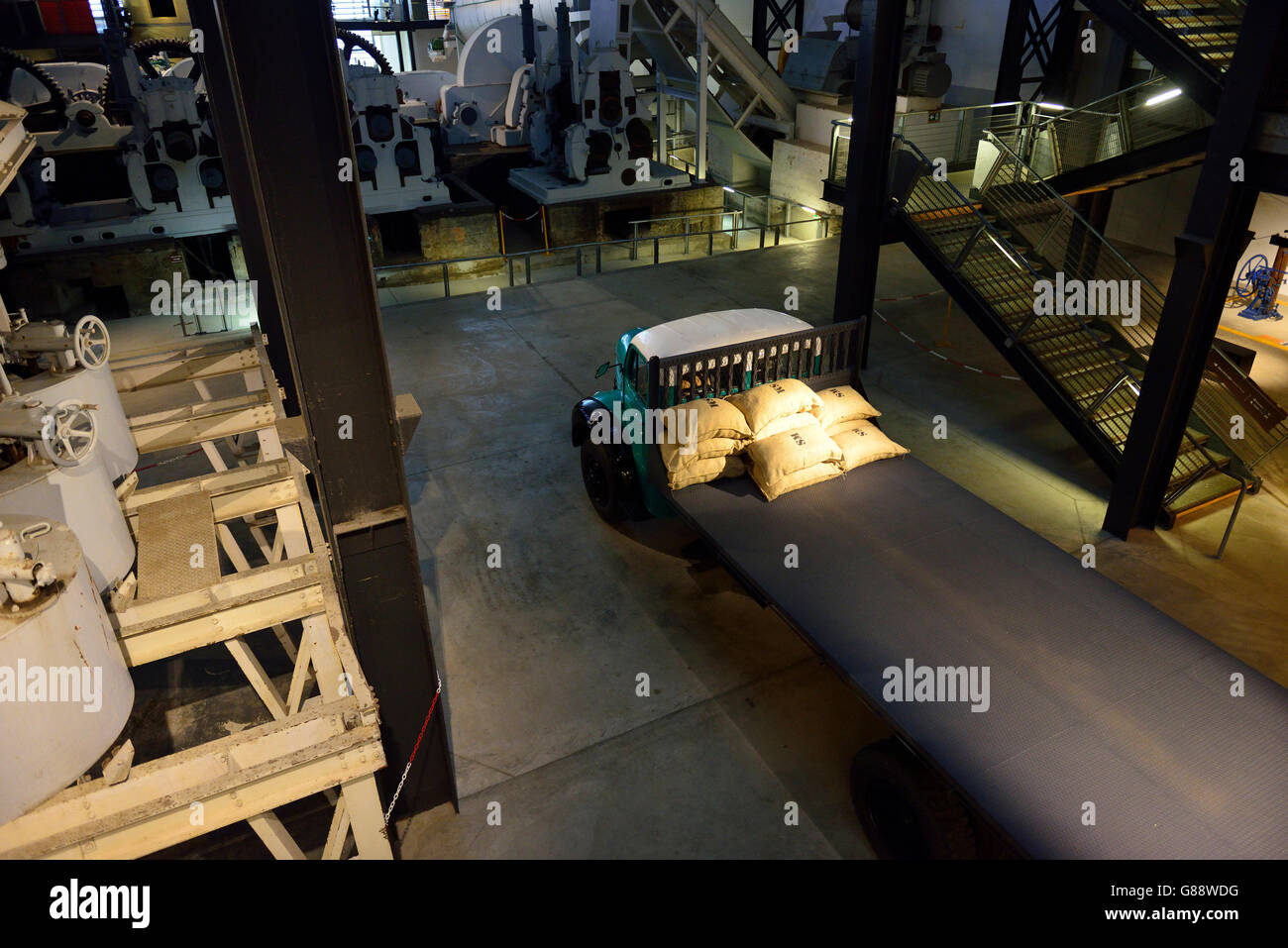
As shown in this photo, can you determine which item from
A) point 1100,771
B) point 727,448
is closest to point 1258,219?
point 727,448

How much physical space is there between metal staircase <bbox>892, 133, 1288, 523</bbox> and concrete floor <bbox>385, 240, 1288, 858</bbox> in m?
0.56

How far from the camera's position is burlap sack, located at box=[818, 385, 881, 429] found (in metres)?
7.69

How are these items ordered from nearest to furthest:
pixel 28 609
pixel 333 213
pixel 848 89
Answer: pixel 28 609 < pixel 333 213 < pixel 848 89

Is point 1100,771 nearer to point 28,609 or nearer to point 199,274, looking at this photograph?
point 28,609

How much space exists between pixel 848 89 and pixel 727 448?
15549 millimetres

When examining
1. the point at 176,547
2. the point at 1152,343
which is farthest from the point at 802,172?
the point at 176,547

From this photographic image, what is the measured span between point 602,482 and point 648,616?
1740 mm

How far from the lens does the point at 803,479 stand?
282 inches

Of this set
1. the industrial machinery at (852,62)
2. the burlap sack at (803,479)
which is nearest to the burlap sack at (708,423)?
the burlap sack at (803,479)

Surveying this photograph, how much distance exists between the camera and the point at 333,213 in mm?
4078

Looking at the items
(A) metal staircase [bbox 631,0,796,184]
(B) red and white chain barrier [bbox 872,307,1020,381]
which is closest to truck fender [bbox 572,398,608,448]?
(B) red and white chain barrier [bbox 872,307,1020,381]

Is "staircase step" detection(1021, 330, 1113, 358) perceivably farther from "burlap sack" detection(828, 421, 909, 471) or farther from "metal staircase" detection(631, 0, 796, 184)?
"metal staircase" detection(631, 0, 796, 184)

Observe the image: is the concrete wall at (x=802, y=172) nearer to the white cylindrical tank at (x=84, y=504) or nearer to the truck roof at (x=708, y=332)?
the truck roof at (x=708, y=332)

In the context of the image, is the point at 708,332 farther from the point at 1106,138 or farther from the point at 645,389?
the point at 1106,138
